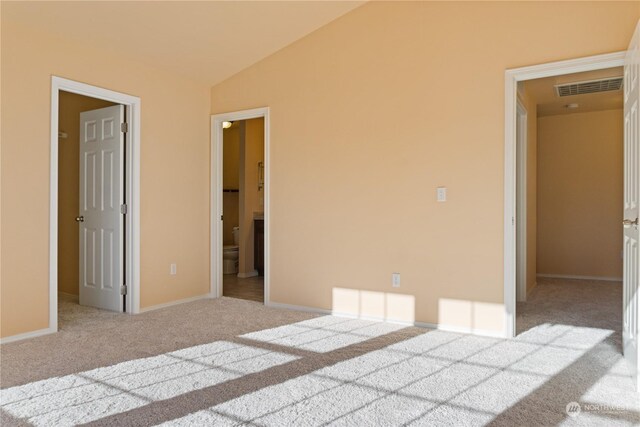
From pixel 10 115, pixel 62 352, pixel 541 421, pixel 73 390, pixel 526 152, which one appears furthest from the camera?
pixel 526 152

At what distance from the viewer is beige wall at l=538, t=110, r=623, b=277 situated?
6.53 m

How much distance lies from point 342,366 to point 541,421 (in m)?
1.13

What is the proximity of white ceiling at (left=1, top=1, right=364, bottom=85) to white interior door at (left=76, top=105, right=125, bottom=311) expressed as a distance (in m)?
0.71

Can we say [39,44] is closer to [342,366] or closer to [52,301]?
[52,301]

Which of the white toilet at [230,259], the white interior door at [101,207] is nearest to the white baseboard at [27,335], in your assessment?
the white interior door at [101,207]

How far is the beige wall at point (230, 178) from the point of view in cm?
778

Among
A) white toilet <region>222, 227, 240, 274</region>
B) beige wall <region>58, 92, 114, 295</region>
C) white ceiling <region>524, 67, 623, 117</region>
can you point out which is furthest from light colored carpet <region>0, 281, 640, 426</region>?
white toilet <region>222, 227, 240, 274</region>

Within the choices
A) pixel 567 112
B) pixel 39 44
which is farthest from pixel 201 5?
pixel 567 112

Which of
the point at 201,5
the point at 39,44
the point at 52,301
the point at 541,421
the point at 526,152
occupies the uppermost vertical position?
the point at 201,5

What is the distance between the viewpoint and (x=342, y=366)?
9.28 feet

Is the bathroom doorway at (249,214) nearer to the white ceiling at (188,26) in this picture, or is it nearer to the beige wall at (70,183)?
the white ceiling at (188,26)

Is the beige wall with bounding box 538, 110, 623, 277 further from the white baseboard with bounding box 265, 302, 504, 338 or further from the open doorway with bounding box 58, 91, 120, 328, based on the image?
the open doorway with bounding box 58, 91, 120, 328

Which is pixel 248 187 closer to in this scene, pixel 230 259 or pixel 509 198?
pixel 230 259

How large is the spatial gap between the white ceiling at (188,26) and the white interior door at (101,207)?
28.0 inches
